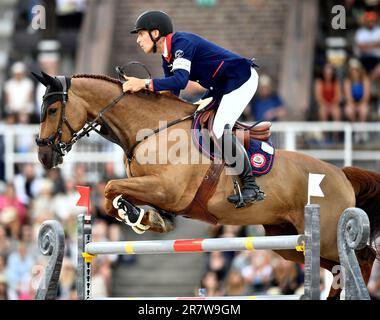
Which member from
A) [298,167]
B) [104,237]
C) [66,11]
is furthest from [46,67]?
[298,167]

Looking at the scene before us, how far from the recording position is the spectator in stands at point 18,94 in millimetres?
16031

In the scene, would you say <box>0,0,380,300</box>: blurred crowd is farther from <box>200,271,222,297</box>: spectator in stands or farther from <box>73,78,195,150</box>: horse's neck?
<box>73,78,195,150</box>: horse's neck

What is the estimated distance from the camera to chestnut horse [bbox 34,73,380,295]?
8.36 m

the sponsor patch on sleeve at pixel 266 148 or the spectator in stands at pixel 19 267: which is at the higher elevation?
the sponsor patch on sleeve at pixel 266 148

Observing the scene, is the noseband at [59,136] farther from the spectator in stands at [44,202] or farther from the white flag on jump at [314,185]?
the spectator in stands at [44,202]

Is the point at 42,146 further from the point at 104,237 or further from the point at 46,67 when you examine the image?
the point at 46,67

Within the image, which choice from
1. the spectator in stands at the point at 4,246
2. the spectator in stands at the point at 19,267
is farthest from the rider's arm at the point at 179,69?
the spectator in stands at the point at 4,246

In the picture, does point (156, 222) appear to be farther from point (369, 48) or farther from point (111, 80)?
point (369, 48)

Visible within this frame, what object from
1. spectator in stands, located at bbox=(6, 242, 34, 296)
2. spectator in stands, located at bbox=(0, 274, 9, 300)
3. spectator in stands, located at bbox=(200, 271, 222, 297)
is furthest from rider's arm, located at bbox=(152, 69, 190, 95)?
spectator in stands, located at bbox=(6, 242, 34, 296)

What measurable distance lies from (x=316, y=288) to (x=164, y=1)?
1185 cm

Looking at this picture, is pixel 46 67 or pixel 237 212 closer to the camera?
pixel 237 212

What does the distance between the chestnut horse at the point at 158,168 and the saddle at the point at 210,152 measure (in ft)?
0.15

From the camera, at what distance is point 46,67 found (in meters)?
16.7

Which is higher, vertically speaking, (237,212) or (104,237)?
(237,212)
